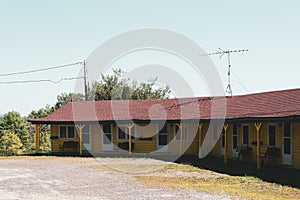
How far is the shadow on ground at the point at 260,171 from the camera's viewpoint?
15.1 meters

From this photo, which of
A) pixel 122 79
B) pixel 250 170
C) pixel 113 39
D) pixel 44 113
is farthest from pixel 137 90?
pixel 250 170

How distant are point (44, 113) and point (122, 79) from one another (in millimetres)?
17145

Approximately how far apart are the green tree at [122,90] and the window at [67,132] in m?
32.8

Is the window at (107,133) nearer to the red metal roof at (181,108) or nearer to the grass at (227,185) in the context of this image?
the red metal roof at (181,108)

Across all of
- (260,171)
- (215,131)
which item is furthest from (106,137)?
(260,171)

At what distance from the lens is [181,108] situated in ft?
93.7

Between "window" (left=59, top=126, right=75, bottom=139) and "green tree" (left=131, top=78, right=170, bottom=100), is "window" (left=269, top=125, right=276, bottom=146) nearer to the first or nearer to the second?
"window" (left=59, top=126, right=75, bottom=139)

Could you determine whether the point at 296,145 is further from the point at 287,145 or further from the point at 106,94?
the point at 106,94

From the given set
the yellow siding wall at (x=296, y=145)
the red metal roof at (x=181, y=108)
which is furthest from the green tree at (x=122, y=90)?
the yellow siding wall at (x=296, y=145)

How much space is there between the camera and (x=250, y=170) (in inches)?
715

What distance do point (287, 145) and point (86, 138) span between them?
13679 millimetres

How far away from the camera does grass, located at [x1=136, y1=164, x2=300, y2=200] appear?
12.3 m

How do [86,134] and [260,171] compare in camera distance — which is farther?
[86,134]

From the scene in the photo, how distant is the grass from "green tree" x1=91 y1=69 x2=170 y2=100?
45105 mm
